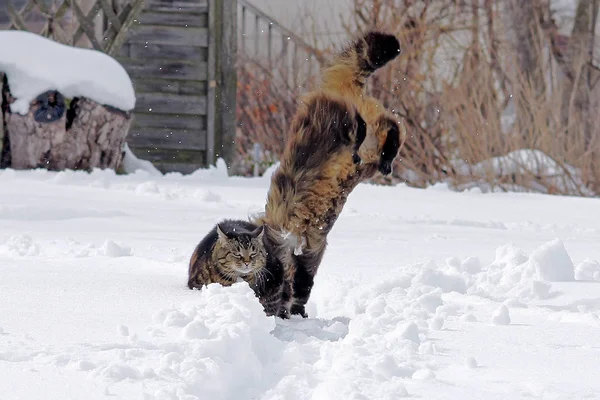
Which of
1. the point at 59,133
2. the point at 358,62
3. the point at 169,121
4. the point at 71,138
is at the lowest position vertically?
the point at 169,121

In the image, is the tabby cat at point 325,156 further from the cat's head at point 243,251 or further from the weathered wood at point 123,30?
the weathered wood at point 123,30

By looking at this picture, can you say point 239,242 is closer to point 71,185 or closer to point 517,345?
point 517,345

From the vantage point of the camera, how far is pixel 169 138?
12039 mm

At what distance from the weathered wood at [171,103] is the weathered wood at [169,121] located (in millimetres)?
63

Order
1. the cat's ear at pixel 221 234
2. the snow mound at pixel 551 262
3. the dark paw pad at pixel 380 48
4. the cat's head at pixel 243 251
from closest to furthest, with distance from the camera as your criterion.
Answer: the cat's head at pixel 243 251, the cat's ear at pixel 221 234, the dark paw pad at pixel 380 48, the snow mound at pixel 551 262

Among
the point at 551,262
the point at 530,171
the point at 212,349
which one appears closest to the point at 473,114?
the point at 530,171

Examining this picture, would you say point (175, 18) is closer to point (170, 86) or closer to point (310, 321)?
point (170, 86)

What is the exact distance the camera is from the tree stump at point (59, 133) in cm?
955

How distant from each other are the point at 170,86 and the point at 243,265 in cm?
838

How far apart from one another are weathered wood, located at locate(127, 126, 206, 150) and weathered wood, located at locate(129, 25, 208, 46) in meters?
1.09

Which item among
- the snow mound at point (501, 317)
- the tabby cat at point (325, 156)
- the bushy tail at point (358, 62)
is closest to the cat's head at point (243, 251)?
the tabby cat at point (325, 156)

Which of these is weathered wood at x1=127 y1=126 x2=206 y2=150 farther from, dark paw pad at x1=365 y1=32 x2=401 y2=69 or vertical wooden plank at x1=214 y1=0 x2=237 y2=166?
dark paw pad at x1=365 y1=32 x2=401 y2=69

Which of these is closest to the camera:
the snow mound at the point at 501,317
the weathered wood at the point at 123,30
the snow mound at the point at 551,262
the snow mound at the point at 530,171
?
the snow mound at the point at 501,317

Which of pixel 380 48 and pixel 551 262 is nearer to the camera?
pixel 380 48
